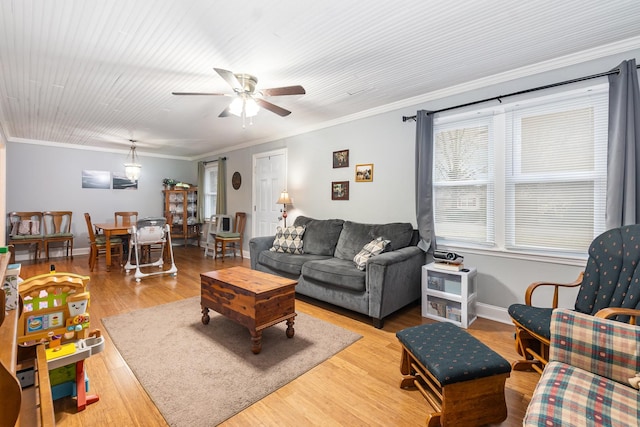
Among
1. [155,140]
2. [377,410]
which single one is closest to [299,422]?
[377,410]

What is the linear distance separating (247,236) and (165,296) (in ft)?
8.49

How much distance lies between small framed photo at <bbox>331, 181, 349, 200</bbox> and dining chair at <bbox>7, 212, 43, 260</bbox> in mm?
5669

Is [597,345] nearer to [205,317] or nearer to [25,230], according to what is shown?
Answer: [205,317]

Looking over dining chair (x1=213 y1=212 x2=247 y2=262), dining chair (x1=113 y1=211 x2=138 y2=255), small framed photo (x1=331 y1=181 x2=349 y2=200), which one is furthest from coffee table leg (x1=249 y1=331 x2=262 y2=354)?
dining chair (x1=113 y1=211 x2=138 y2=255)

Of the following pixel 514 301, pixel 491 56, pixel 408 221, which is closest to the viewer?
pixel 491 56

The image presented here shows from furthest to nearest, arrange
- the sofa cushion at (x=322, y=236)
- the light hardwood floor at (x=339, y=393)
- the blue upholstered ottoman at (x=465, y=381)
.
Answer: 1. the sofa cushion at (x=322, y=236)
2. the light hardwood floor at (x=339, y=393)
3. the blue upholstered ottoman at (x=465, y=381)

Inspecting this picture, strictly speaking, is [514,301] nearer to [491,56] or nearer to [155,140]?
[491,56]

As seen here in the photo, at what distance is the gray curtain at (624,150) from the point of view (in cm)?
220

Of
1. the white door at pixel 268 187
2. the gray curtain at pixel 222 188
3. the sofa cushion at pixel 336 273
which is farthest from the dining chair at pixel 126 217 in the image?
the sofa cushion at pixel 336 273

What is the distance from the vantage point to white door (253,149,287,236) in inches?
210

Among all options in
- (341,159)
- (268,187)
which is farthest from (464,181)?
(268,187)

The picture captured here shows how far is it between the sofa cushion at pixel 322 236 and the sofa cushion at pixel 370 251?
0.72 m

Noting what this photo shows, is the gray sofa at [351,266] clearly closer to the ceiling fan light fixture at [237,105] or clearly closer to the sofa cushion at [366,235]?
the sofa cushion at [366,235]

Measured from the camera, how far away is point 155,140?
19.3 ft
